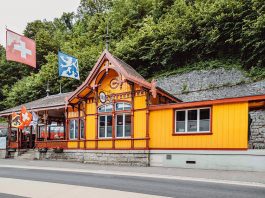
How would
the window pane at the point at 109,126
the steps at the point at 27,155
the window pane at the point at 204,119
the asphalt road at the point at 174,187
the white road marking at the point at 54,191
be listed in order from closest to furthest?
the white road marking at the point at 54,191, the asphalt road at the point at 174,187, the window pane at the point at 204,119, the window pane at the point at 109,126, the steps at the point at 27,155

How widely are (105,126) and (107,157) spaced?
7.23ft

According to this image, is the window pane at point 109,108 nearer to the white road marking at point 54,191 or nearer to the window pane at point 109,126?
the window pane at point 109,126

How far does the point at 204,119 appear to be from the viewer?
19094mm

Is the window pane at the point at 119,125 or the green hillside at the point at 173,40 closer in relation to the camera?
the window pane at the point at 119,125

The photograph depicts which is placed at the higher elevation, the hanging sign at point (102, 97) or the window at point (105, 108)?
the hanging sign at point (102, 97)

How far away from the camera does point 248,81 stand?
28.7m

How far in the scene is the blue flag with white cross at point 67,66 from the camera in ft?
66.3

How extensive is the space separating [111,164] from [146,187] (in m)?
10.8

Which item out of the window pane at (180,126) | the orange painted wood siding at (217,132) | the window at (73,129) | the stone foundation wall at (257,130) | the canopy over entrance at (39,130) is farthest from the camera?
the canopy over entrance at (39,130)

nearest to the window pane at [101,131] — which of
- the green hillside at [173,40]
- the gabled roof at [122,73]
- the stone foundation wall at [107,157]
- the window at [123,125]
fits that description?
the stone foundation wall at [107,157]

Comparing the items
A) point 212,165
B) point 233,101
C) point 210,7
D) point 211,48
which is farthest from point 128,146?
point 210,7

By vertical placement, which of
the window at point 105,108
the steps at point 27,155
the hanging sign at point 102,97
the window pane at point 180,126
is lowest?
the steps at point 27,155

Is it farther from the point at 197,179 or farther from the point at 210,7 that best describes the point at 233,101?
the point at 210,7

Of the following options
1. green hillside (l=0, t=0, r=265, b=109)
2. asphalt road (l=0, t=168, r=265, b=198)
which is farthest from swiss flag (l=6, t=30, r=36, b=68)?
green hillside (l=0, t=0, r=265, b=109)
